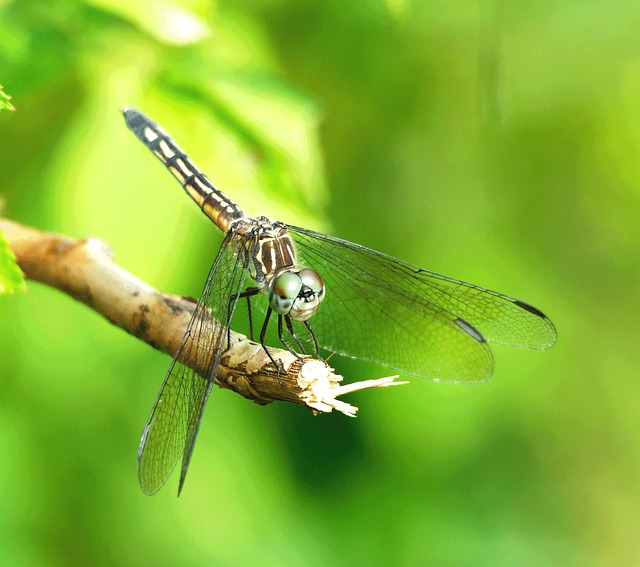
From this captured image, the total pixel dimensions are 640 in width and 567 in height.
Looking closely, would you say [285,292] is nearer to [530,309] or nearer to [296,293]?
[296,293]

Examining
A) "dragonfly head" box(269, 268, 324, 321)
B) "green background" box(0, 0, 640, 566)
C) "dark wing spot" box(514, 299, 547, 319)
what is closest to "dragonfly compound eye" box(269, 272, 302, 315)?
"dragonfly head" box(269, 268, 324, 321)

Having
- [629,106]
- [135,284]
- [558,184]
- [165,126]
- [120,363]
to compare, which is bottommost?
[135,284]

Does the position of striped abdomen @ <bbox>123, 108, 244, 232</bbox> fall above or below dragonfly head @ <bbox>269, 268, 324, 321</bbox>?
above

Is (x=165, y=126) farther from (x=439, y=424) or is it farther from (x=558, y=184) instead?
(x=558, y=184)

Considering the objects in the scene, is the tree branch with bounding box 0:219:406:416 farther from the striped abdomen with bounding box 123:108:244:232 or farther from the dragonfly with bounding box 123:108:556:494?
the striped abdomen with bounding box 123:108:244:232

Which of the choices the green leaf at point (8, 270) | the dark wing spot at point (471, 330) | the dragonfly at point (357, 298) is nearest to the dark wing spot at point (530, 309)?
the dragonfly at point (357, 298)

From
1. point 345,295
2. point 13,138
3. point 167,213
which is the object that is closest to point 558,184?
point 345,295
